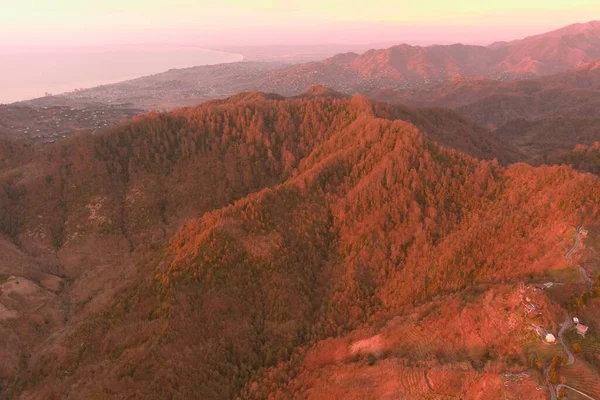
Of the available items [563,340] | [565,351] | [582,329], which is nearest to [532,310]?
[563,340]

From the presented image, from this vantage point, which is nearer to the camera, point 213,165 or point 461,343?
point 461,343

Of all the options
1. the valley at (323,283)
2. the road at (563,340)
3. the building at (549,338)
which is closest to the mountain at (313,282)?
the valley at (323,283)

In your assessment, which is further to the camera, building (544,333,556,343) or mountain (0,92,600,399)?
mountain (0,92,600,399)

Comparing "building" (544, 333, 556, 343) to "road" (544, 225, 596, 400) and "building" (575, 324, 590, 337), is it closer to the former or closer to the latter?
"road" (544, 225, 596, 400)

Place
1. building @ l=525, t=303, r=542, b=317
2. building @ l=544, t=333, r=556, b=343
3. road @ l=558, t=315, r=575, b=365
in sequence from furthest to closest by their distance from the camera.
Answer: building @ l=525, t=303, r=542, b=317 < building @ l=544, t=333, r=556, b=343 < road @ l=558, t=315, r=575, b=365

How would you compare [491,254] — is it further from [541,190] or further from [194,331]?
[194,331]

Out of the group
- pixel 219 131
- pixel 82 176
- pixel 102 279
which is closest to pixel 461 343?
pixel 102 279

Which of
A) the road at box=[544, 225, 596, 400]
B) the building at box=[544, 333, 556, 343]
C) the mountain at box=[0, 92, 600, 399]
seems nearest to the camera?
the road at box=[544, 225, 596, 400]

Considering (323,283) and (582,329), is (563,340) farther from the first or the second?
(323,283)

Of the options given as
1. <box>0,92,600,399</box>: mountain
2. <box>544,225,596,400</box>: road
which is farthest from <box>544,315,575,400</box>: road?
<box>0,92,600,399</box>: mountain
